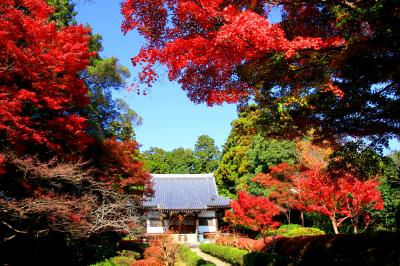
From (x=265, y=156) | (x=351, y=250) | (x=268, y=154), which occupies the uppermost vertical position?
(x=268, y=154)

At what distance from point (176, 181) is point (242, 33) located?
90.7 ft

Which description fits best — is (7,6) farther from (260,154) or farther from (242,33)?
(260,154)

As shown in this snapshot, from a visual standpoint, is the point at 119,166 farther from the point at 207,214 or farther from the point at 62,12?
the point at 207,214

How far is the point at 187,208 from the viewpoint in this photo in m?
25.7

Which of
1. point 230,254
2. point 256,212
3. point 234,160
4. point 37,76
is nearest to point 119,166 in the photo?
point 230,254

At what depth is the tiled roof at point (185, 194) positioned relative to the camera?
26.0 m

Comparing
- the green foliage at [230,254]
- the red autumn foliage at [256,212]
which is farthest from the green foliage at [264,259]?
the red autumn foliage at [256,212]

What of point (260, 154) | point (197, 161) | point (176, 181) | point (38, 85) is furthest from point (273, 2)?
point (197, 161)

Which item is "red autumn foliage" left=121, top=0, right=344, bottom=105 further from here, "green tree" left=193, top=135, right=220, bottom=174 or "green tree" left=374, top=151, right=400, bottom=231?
"green tree" left=193, top=135, right=220, bottom=174

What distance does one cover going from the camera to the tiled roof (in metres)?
26.0

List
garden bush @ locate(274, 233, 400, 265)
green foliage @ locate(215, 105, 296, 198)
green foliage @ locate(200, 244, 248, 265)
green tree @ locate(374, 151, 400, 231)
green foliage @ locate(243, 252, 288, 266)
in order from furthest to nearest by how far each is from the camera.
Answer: green foliage @ locate(215, 105, 296, 198)
green tree @ locate(374, 151, 400, 231)
green foliage @ locate(200, 244, 248, 265)
green foliage @ locate(243, 252, 288, 266)
garden bush @ locate(274, 233, 400, 265)

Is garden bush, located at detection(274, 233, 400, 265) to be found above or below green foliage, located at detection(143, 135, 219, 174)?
below

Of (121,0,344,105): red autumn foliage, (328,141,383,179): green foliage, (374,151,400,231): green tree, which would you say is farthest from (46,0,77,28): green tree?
(374,151,400,231): green tree

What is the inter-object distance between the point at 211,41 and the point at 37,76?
550 cm
